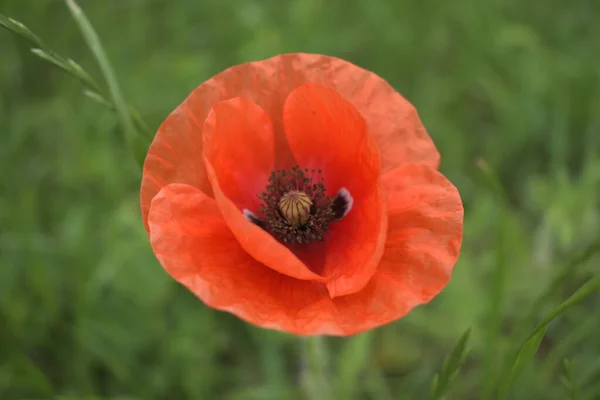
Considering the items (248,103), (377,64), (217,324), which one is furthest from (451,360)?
(377,64)

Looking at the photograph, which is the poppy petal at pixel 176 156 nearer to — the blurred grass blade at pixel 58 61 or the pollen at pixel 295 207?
the blurred grass blade at pixel 58 61

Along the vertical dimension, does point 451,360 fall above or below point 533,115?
below

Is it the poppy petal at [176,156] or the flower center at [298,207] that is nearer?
the poppy petal at [176,156]

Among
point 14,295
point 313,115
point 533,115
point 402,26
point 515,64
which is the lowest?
point 14,295

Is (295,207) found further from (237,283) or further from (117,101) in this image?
(117,101)

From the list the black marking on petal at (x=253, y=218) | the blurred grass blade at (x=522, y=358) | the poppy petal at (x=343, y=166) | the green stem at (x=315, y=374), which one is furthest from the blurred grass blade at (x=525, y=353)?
the black marking on petal at (x=253, y=218)

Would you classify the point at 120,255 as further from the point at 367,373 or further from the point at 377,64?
the point at 377,64

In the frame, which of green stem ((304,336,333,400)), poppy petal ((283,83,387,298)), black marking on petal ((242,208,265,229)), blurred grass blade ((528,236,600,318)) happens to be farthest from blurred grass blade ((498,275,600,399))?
black marking on petal ((242,208,265,229))
